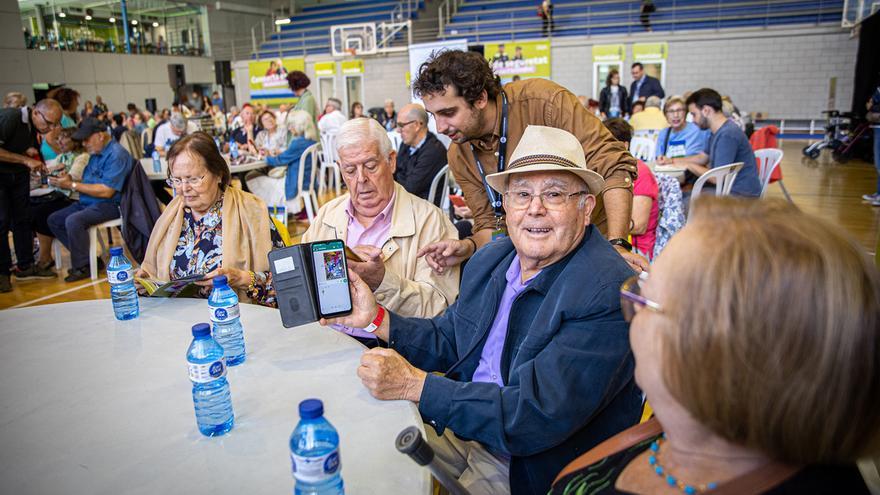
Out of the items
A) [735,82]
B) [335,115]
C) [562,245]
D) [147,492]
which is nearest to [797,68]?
[735,82]

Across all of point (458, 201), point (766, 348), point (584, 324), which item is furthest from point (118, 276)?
point (458, 201)

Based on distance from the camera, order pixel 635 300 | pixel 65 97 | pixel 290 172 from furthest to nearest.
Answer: pixel 290 172 < pixel 65 97 < pixel 635 300

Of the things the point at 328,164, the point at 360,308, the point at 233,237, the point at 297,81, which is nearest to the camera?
the point at 360,308

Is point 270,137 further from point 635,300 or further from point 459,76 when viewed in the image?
point 635,300

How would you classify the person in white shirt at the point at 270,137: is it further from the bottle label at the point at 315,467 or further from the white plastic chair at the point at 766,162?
the bottle label at the point at 315,467

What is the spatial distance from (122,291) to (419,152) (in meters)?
3.03

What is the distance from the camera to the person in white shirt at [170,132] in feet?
22.2

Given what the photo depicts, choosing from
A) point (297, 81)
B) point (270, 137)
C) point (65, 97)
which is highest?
point (297, 81)

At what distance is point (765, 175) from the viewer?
499cm

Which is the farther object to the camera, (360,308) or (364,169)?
(364,169)

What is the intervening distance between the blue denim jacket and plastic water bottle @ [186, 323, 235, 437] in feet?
1.38

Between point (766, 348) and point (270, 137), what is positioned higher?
point (270, 137)

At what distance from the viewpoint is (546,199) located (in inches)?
56.4

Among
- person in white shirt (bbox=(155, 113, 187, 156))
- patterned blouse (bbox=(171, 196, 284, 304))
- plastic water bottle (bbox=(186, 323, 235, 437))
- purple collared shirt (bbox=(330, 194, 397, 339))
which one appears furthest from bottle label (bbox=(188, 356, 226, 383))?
person in white shirt (bbox=(155, 113, 187, 156))
